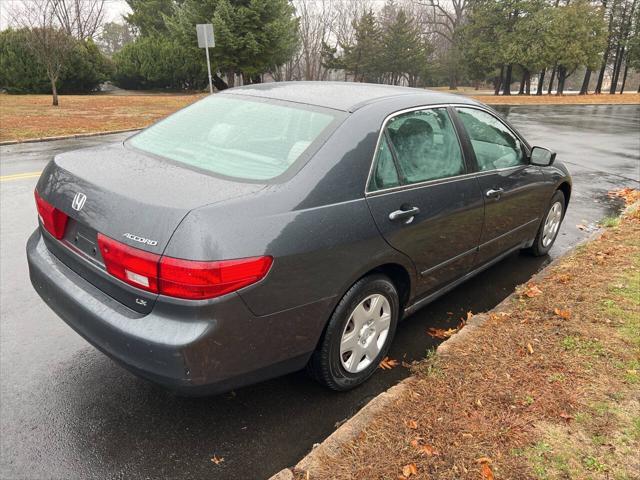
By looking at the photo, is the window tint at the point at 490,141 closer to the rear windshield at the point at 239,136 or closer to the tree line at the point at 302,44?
the rear windshield at the point at 239,136

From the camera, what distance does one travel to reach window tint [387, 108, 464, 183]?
2.96m

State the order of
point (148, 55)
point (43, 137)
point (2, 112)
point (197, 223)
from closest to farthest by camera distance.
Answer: point (197, 223)
point (43, 137)
point (2, 112)
point (148, 55)

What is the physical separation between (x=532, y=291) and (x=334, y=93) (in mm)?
2261

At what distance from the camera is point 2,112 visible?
18.3 meters

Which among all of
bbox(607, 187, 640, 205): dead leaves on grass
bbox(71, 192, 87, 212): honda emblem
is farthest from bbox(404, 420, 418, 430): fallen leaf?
bbox(607, 187, 640, 205): dead leaves on grass

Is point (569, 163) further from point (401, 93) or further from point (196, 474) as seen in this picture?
point (196, 474)

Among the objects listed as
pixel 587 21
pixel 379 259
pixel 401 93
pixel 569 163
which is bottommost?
pixel 569 163

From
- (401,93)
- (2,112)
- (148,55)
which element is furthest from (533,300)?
(148,55)

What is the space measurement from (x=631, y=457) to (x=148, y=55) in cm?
3920

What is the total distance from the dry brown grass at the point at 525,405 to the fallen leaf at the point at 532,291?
0.07m

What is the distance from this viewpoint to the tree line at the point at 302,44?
2889 centimetres

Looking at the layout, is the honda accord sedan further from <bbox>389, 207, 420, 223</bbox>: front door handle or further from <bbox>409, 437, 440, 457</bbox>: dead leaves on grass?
<bbox>409, 437, 440, 457</bbox>: dead leaves on grass

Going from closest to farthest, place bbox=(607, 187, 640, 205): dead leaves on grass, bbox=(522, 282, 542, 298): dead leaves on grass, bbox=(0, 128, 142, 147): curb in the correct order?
bbox=(522, 282, 542, 298): dead leaves on grass < bbox=(607, 187, 640, 205): dead leaves on grass < bbox=(0, 128, 142, 147): curb

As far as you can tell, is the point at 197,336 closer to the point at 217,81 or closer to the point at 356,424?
the point at 356,424
